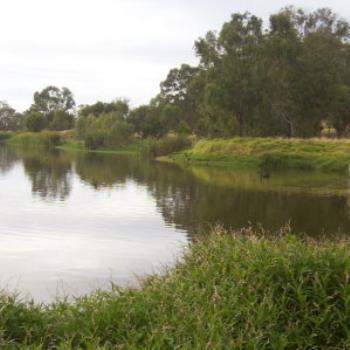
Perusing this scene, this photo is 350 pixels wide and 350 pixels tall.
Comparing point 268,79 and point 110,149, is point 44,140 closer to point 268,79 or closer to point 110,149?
point 110,149

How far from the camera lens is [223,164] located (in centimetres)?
6488

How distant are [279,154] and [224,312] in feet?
176

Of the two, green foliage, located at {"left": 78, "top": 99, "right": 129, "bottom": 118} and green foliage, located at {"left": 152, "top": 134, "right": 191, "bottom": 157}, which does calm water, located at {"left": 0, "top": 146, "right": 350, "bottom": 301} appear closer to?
green foliage, located at {"left": 152, "top": 134, "right": 191, "bottom": 157}

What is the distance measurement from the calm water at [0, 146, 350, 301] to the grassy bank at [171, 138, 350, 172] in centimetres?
837

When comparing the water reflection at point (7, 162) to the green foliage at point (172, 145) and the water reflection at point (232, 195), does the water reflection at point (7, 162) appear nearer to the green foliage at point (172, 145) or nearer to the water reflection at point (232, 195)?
the water reflection at point (232, 195)

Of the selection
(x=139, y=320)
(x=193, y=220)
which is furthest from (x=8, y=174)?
(x=139, y=320)

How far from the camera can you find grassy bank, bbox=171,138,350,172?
57.8 meters

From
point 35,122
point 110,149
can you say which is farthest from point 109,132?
point 35,122

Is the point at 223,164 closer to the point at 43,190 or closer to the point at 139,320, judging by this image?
the point at 43,190

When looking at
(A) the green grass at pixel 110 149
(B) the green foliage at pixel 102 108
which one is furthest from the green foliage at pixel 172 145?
(B) the green foliage at pixel 102 108

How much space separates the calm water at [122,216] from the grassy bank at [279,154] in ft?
27.5

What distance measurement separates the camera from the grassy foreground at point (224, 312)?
7.30 m

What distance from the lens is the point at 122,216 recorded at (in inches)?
1025

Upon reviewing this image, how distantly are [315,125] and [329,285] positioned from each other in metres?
73.7
